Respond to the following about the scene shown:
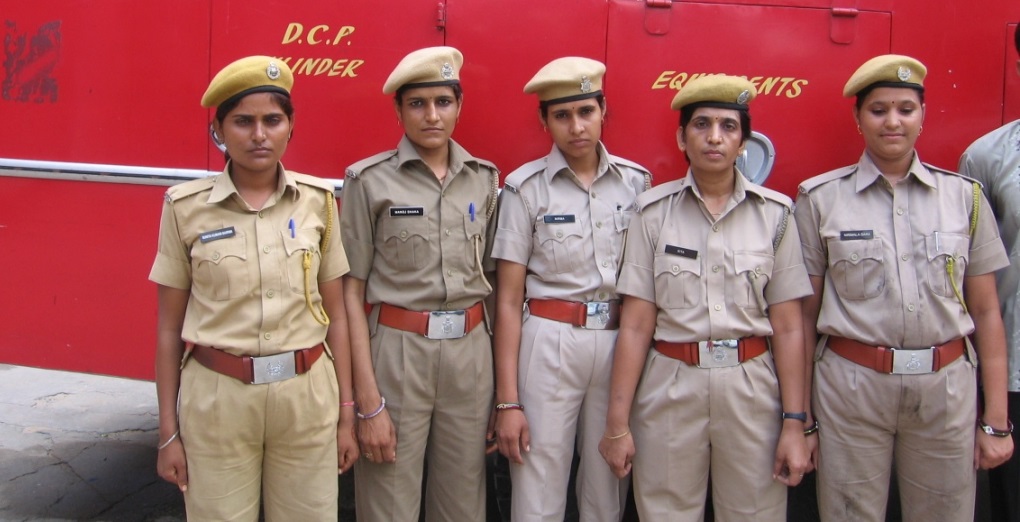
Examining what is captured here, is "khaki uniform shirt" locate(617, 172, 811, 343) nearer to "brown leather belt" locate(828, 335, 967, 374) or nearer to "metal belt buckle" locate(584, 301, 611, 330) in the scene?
"metal belt buckle" locate(584, 301, 611, 330)

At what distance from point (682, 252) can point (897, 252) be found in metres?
0.64

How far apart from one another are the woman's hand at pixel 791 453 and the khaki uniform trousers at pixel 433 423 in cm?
90

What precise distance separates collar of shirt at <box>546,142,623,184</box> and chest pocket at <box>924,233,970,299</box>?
3.14ft

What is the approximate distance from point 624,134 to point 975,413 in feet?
4.77

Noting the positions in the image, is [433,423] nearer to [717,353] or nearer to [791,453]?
[717,353]

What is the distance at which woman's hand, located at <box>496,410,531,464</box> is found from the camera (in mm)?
2650

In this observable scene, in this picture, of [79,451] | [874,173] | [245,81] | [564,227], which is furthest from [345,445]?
[79,451]

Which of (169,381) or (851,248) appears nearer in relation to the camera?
(169,381)

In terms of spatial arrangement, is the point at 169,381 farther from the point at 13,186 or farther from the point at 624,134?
the point at 624,134

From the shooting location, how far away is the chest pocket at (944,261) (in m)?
2.52

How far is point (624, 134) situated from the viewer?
3.14 meters

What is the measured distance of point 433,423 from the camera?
2746 mm

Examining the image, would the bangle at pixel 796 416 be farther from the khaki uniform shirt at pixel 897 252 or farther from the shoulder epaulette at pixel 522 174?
the shoulder epaulette at pixel 522 174

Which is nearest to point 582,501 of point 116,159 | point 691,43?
point 691,43
